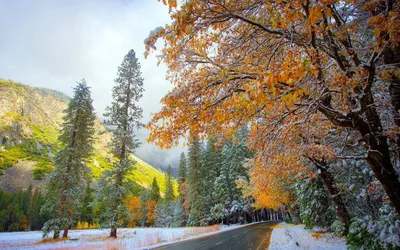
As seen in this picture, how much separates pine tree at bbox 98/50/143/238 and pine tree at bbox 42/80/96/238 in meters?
3.07

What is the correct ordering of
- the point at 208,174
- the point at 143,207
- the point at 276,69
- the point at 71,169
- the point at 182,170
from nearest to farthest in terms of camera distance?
the point at 276,69 < the point at 71,169 < the point at 208,174 < the point at 182,170 < the point at 143,207

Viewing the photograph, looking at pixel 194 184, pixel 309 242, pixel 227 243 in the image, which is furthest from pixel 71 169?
pixel 194 184

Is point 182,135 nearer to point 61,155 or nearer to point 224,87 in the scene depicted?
point 224,87

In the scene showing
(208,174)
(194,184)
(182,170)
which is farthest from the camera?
(182,170)

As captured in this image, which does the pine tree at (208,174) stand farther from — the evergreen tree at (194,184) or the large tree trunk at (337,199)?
the large tree trunk at (337,199)

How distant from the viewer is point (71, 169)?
2112cm

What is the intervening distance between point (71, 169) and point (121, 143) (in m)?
5.67

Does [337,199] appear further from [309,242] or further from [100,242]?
[100,242]

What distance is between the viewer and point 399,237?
21.6 ft

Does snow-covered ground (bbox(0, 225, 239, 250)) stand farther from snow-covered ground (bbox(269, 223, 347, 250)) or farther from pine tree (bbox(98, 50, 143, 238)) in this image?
snow-covered ground (bbox(269, 223, 347, 250))

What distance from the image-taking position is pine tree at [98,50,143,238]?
1923 cm

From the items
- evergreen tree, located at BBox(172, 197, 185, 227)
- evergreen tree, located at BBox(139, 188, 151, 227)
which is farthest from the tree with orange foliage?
evergreen tree, located at BBox(139, 188, 151, 227)

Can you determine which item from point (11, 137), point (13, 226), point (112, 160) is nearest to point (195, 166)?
point (112, 160)

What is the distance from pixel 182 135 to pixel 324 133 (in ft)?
20.1
